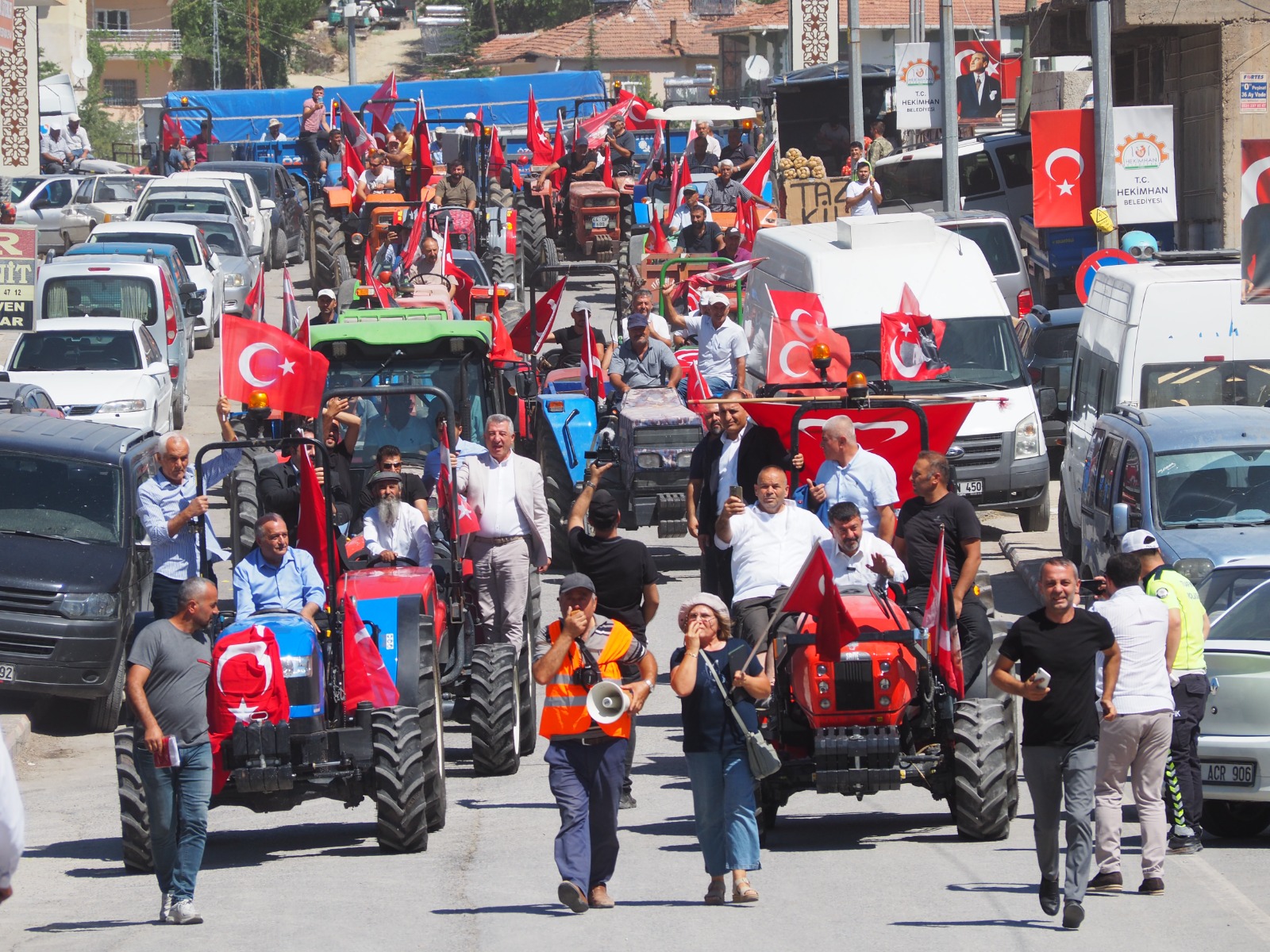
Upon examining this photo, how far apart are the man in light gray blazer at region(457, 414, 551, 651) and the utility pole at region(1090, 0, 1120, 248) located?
1231 cm

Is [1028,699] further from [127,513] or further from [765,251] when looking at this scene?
[765,251]

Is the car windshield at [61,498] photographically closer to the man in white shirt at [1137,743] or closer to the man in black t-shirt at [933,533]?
the man in black t-shirt at [933,533]

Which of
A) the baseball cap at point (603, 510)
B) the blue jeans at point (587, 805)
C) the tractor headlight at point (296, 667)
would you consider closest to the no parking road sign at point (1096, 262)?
the baseball cap at point (603, 510)

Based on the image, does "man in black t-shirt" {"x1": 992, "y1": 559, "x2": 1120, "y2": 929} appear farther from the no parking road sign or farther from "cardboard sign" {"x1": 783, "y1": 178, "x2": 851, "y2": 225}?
"cardboard sign" {"x1": 783, "y1": 178, "x2": 851, "y2": 225}

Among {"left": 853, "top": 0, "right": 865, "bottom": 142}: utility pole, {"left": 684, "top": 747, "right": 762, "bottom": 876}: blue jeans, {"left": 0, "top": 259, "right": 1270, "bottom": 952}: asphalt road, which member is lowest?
{"left": 0, "top": 259, "right": 1270, "bottom": 952}: asphalt road

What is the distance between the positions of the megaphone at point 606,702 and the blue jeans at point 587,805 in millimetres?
134

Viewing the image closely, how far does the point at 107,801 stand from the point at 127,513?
3.09 metres

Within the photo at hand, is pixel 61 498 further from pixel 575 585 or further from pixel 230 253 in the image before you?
pixel 230 253

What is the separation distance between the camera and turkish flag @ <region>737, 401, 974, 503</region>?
1273cm

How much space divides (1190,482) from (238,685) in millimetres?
7391

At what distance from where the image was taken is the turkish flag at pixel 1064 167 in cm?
2309

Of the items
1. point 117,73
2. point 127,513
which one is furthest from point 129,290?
point 117,73

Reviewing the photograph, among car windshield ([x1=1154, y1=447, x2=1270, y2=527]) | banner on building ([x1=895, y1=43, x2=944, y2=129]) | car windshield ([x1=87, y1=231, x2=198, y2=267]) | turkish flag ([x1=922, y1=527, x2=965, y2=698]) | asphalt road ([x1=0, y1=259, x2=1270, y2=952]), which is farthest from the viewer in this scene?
banner on building ([x1=895, y1=43, x2=944, y2=129])

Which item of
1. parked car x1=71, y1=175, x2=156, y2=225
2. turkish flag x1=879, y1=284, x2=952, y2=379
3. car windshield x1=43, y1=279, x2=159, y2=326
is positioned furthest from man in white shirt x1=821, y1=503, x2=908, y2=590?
parked car x1=71, y1=175, x2=156, y2=225
